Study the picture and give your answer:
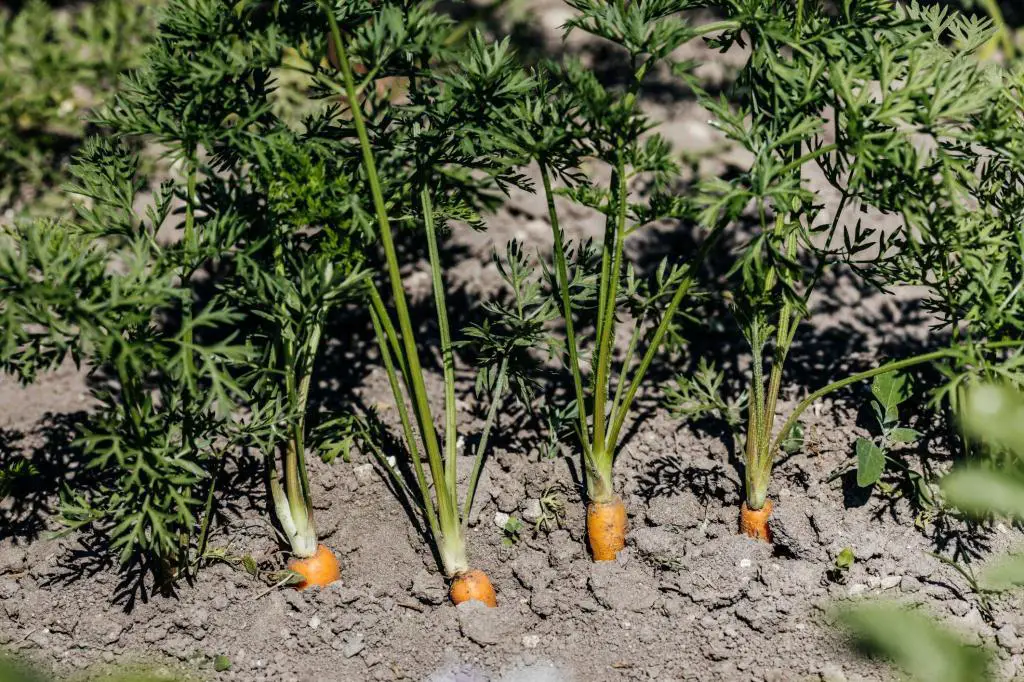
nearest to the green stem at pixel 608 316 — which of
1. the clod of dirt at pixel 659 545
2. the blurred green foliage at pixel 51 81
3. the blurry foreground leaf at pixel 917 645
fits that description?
the clod of dirt at pixel 659 545

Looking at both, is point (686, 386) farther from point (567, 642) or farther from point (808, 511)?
point (567, 642)

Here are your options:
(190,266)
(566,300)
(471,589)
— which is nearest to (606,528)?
(471,589)

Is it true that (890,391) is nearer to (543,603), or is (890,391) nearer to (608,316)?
(608,316)

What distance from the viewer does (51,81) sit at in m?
3.89

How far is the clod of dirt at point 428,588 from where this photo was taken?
91.8 inches

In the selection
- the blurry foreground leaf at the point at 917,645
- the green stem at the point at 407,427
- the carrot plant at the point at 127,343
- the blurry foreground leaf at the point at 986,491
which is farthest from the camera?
the green stem at the point at 407,427

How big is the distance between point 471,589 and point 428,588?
0.12m

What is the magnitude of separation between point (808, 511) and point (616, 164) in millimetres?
1065

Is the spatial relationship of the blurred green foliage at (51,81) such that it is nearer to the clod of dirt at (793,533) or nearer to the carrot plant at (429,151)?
the carrot plant at (429,151)

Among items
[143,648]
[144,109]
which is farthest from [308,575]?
[144,109]

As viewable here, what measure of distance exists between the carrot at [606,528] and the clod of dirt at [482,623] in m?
0.29

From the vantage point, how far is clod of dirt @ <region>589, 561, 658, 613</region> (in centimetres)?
230

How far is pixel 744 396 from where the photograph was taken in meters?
2.55

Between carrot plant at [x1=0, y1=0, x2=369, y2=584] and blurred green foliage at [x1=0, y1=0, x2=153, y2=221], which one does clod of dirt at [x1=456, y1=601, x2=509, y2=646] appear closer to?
carrot plant at [x1=0, y1=0, x2=369, y2=584]
